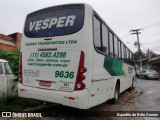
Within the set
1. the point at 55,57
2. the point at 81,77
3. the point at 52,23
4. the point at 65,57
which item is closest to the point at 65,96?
the point at 81,77

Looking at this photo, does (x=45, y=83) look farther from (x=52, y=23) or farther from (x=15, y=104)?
(x=15, y=104)

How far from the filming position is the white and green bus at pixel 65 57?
5723 mm

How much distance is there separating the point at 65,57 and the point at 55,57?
36 centimetres

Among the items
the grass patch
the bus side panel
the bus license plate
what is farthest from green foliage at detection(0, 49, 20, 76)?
the bus side panel

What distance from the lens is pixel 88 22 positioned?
593 cm

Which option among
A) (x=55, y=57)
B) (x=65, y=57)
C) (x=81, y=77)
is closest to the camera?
(x=81, y=77)

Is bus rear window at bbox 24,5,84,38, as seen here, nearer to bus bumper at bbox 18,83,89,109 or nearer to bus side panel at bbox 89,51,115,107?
bus side panel at bbox 89,51,115,107

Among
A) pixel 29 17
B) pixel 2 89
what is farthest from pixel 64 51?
pixel 2 89

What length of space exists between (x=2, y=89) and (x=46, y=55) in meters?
2.17

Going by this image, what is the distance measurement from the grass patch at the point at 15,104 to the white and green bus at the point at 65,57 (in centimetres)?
60

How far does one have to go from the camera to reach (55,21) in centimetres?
644

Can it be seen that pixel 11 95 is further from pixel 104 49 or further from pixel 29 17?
pixel 104 49

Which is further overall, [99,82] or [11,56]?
[11,56]

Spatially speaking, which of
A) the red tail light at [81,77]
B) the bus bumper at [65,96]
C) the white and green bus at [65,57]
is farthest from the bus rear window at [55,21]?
the bus bumper at [65,96]
